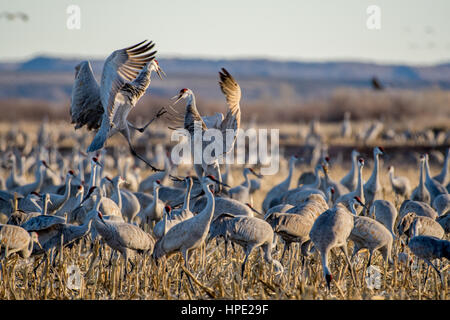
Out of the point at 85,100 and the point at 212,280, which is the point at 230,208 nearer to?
the point at 212,280

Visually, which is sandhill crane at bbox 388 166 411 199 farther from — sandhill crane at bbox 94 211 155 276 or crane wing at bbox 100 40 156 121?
sandhill crane at bbox 94 211 155 276

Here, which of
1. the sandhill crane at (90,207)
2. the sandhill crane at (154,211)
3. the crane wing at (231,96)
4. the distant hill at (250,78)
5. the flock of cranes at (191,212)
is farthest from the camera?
the distant hill at (250,78)

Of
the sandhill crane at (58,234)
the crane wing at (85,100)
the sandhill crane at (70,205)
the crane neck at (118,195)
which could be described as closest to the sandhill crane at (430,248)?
the sandhill crane at (58,234)

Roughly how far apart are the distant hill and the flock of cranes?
43895mm

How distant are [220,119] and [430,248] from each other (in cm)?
323

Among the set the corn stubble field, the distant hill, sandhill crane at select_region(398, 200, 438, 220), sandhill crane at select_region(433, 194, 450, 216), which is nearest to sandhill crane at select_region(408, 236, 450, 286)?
the corn stubble field

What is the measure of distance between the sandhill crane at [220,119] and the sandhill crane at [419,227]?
2238mm

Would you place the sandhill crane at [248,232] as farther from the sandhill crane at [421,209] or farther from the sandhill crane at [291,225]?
the sandhill crane at [421,209]

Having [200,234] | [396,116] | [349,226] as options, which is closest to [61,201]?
[200,234]

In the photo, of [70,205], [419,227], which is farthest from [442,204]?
[70,205]

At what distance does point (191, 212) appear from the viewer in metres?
6.75

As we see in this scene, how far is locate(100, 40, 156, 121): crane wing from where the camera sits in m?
6.54

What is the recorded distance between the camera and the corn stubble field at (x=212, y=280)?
4.79 metres
